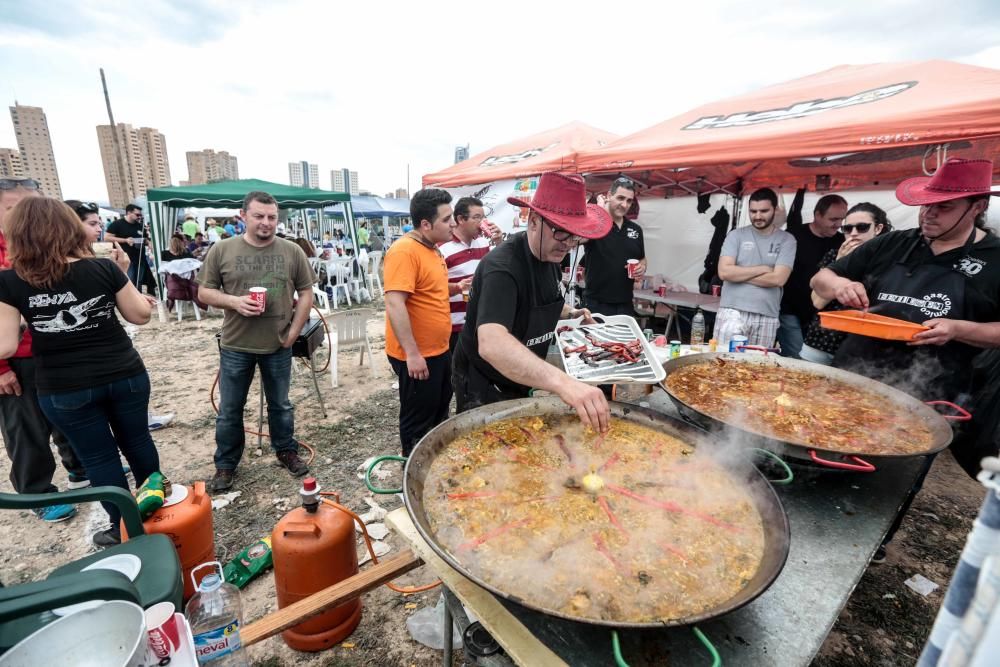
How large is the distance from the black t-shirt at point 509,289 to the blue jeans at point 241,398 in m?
2.18

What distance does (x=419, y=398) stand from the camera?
11.8 ft

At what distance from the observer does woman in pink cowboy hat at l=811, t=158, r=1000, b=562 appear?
2.52 meters

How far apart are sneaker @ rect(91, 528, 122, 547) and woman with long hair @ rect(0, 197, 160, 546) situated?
0.34ft

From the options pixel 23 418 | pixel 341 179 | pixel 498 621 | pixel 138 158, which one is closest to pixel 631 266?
pixel 498 621

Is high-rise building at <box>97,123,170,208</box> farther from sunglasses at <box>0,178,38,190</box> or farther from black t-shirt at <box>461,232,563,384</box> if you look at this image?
black t-shirt at <box>461,232,563,384</box>

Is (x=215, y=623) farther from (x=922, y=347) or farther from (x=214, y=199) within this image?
(x=214, y=199)

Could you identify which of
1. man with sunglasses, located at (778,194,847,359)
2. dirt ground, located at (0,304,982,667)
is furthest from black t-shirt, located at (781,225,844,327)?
dirt ground, located at (0,304,982,667)

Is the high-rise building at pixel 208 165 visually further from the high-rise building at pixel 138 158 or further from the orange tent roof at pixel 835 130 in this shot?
the orange tent roof at pixel 835 130

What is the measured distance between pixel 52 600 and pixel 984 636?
189 cm

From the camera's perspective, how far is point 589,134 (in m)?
8.61

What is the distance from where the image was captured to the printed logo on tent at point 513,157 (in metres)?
8.15

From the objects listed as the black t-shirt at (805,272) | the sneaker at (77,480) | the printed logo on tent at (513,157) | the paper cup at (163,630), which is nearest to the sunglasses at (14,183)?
the sneaker at (77,480)

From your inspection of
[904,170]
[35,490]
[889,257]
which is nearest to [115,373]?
[35,490]

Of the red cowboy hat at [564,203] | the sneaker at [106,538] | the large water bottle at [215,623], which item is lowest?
the sneaker at [106,538]
